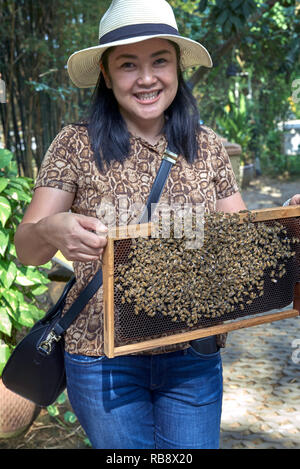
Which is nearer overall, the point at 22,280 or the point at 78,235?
A: the point at 78,235

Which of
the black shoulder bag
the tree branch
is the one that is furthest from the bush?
the tree branch

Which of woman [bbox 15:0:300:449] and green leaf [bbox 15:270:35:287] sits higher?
woman [bbox 15:0:300:449]

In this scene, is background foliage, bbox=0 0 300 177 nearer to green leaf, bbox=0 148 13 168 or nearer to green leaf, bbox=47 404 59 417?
green leaf, bbox=0 148 13 168

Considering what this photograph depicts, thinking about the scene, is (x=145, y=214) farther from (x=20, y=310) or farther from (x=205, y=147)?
(x=20, y=310)

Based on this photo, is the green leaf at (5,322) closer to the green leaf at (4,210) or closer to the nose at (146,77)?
the green leaf at (4,210)

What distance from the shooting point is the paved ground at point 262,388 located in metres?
3.86

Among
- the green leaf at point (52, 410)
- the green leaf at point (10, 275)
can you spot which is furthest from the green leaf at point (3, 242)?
the green leaf at point (52, 410)

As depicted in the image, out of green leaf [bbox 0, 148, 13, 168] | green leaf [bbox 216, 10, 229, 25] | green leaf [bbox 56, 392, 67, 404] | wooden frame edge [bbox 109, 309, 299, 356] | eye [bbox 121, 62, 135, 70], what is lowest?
green leaf [bbox 56, 392, 67, 404]

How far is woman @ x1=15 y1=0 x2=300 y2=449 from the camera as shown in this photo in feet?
6.13

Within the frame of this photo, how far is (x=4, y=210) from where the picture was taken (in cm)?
322

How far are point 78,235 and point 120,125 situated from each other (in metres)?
0.59

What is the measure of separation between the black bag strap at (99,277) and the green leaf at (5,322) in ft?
5.12

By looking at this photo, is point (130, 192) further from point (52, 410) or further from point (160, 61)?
point (52, 410)

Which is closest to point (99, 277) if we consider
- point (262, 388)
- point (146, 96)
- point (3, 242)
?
point (146, 96)
